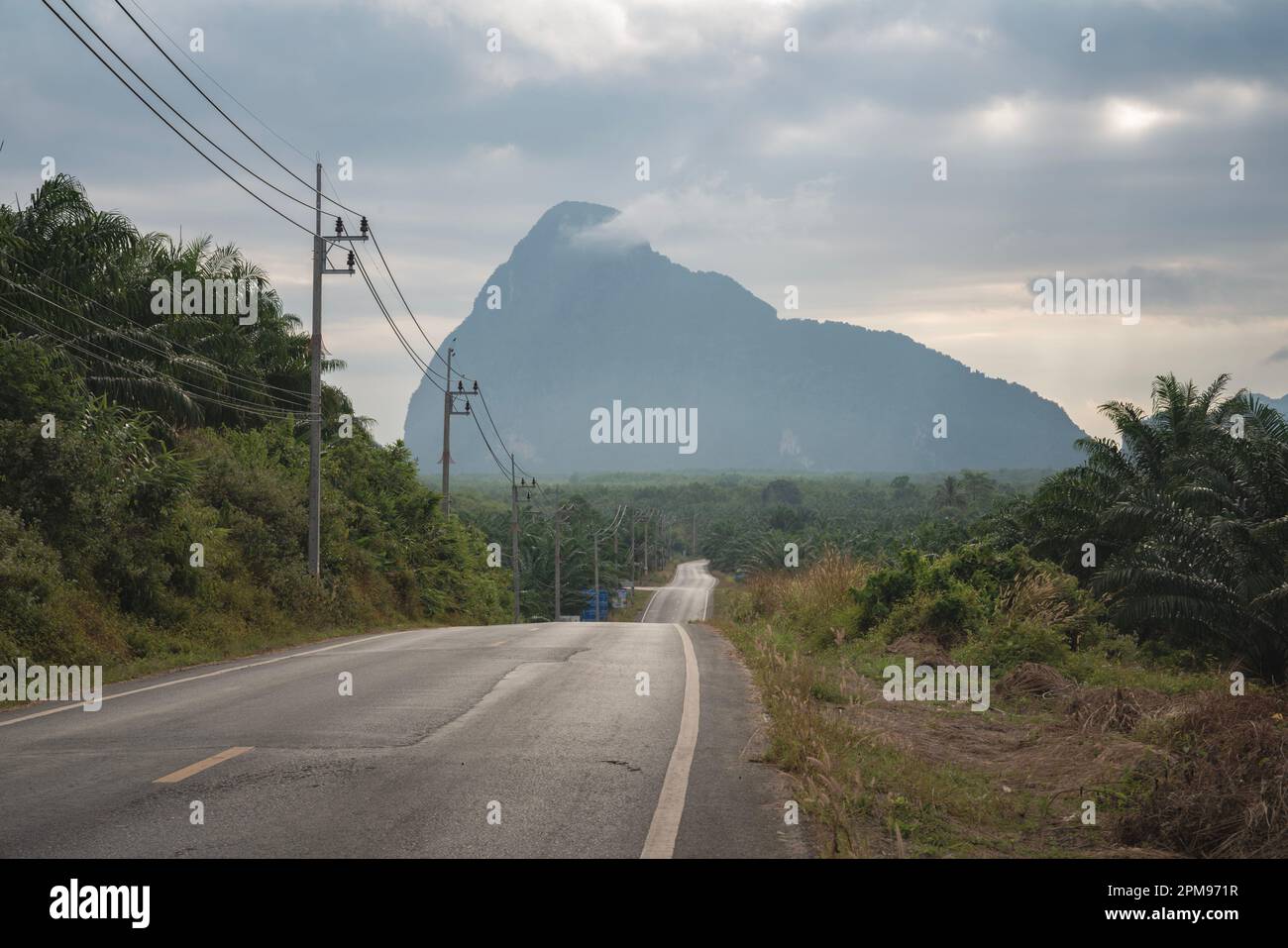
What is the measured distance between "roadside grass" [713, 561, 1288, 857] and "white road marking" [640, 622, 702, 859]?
733mm

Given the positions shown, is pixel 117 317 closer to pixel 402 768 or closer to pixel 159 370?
pixel 159 370

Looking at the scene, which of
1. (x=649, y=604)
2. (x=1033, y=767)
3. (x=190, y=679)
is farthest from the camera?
(x=649, y=604)

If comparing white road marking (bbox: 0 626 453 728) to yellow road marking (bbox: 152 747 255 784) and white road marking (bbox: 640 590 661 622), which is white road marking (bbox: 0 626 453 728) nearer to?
yellow road marking (bbox: 152 747 255 784)

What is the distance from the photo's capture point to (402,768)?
7926 millimetres

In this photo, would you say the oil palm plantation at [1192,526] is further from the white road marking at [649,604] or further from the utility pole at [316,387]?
the white road marking at [649,604]

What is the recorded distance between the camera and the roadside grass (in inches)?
257

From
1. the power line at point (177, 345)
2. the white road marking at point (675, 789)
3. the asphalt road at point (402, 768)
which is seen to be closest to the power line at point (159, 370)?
the power line at point (177, 345)

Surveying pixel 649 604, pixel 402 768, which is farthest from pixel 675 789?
pixel 649 604

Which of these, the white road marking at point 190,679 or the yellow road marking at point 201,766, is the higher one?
the yellow road marking at point 201,766

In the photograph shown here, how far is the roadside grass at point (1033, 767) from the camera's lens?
6.53 metres

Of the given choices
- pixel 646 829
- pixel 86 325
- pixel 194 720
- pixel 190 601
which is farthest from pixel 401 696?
pixel 86 325

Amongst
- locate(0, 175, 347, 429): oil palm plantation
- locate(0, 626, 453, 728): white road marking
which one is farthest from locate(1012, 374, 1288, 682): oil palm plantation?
locate(0, 175, 347, 429): oil palm plantation

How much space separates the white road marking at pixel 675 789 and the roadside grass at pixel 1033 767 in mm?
733

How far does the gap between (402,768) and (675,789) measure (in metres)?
2.05
